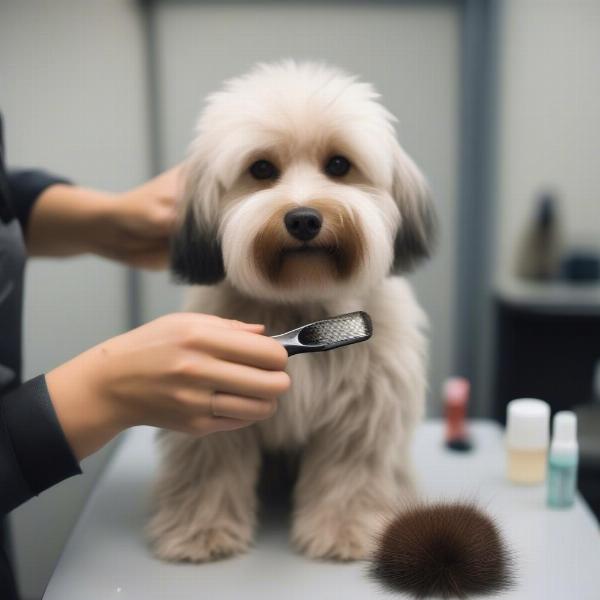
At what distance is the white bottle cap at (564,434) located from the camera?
882 mm

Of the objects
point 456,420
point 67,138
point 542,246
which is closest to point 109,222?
point 67,138

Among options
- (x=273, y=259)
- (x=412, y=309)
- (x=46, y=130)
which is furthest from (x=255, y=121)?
(x=46, y=130)

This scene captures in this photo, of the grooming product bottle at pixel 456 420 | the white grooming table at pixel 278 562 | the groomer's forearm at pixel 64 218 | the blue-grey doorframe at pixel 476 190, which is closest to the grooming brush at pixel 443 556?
the white grooming table at pixel 278 562

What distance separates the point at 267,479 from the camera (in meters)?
0.94

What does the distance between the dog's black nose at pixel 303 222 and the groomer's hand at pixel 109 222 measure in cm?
32

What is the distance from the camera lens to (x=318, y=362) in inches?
33.3

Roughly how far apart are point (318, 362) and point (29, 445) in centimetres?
32

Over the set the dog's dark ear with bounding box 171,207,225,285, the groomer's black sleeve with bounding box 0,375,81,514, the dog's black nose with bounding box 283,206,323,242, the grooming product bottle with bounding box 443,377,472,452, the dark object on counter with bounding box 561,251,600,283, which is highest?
the dog's black nose with bounding box 283,206,323,242

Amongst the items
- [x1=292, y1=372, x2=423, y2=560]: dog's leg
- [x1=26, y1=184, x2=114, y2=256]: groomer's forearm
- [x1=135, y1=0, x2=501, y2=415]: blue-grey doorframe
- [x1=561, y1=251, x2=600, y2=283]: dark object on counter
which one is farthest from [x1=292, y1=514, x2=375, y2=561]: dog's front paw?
[x1=561, y1=251, x2=600, y2=283]: dark object on counter

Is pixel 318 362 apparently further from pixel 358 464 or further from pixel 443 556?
pixel 443 556

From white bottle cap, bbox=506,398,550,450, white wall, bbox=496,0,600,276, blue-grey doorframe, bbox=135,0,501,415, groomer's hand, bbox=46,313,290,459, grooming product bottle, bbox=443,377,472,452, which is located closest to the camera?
groomer's hand, bbox=46,313,290,459

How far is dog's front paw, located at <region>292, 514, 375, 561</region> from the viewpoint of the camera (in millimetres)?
795

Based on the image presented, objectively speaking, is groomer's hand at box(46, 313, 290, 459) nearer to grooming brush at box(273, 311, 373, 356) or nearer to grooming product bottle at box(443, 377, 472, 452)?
grooming brush at box(273, 311, 373, 356)

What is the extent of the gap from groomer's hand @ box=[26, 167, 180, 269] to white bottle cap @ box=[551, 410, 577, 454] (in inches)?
21.2
